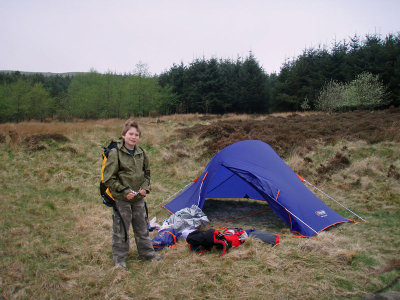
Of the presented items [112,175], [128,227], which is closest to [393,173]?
[128,227]

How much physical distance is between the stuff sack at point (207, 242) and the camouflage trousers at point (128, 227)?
0.62 m

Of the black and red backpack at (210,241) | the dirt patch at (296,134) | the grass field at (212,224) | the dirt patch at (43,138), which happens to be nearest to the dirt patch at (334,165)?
the grass field at (212,224)

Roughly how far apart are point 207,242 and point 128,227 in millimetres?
1153

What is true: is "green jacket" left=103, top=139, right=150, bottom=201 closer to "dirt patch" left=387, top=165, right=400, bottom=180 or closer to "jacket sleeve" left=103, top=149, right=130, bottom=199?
"jacket sleeve" left=103, top=149, right=130, bottom=199

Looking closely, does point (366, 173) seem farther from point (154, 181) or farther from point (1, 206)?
point (1, 206)

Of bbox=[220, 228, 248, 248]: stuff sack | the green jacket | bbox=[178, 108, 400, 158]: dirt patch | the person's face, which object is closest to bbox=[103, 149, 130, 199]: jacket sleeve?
the green jacket

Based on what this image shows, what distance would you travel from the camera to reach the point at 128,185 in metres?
3.67

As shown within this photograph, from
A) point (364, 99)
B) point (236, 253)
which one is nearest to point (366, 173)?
point (236, 253)

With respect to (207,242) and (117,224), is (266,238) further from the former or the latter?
(117,224)

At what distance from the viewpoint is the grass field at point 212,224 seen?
10.8ft

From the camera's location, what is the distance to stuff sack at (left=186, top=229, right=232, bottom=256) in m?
4.26

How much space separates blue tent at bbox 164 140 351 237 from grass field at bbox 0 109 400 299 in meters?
0.33

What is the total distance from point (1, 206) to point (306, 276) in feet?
19.2

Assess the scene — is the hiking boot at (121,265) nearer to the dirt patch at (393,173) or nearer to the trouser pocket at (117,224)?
the trouser pocket at (117,224)
